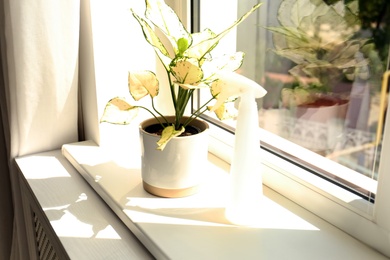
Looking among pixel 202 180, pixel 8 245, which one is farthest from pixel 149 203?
pixel 8 245

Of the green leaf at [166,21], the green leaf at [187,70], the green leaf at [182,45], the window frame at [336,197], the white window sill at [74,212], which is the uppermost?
the green leaf at [166,21]

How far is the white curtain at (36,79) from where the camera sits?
0.91 m

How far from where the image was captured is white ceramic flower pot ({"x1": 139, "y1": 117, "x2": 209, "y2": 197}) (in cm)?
77

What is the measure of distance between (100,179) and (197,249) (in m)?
0.32

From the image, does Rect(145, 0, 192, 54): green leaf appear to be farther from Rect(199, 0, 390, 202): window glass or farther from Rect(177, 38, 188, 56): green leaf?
Rect(199, 0, 390, 202): window glass

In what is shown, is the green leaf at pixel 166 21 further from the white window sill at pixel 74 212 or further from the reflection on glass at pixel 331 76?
the white window sill at pixel 74 212

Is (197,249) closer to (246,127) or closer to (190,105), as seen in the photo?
(246,127)

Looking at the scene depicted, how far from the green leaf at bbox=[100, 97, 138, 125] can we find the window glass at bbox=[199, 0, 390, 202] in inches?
→ 11.8

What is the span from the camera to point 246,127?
692 mm

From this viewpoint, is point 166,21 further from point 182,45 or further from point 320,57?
point 320,57

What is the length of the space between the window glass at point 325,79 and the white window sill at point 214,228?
9cm

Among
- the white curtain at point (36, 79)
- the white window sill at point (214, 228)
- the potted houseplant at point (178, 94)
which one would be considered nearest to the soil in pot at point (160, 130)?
the potted houseplant at point (178, 94)

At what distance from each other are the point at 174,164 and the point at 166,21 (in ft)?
0.86

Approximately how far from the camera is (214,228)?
725 millimetres
